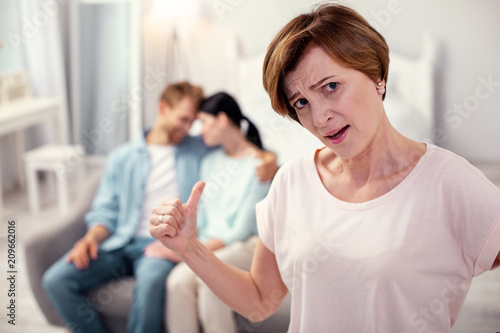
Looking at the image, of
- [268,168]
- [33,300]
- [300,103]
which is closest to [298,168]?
[300,103]

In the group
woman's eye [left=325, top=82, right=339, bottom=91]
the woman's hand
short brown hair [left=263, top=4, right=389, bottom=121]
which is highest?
short brown hair [left=263, top=4, right=389, bottom=121]

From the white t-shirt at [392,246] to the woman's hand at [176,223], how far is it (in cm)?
12

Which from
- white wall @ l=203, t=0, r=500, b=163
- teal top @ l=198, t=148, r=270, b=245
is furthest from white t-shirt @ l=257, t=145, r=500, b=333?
white wall @ l=203, t=0, r=500, b=163

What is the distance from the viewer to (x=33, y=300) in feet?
5.66

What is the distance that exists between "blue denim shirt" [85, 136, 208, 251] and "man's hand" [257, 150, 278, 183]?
254mm

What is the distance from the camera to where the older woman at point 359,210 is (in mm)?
636

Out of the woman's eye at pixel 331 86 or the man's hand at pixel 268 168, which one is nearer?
the woman's eye at pixel 331 86

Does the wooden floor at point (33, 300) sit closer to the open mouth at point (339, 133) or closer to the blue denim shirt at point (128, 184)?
the blue denim shirt at point (128, 184)

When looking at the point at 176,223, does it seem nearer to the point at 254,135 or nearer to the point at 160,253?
the point at 160,253

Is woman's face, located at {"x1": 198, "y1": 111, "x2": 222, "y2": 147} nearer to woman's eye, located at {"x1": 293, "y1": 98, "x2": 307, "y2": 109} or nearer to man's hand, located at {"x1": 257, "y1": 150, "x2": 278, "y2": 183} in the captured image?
man's hand, located at {"x1": 257, "y1": 150, "x2": 278, "y2": 183}

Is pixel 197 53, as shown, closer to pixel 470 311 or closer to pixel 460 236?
pixel 470 311

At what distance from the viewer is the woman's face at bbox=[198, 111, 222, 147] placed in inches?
65.1

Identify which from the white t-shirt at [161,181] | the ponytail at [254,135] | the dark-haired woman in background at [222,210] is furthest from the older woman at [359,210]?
the white t-shirt at [161,181]

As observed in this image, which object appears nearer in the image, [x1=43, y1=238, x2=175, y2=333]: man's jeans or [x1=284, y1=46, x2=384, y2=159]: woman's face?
[x1=284, y1=46, x2=384, y2=159]: woman's face
